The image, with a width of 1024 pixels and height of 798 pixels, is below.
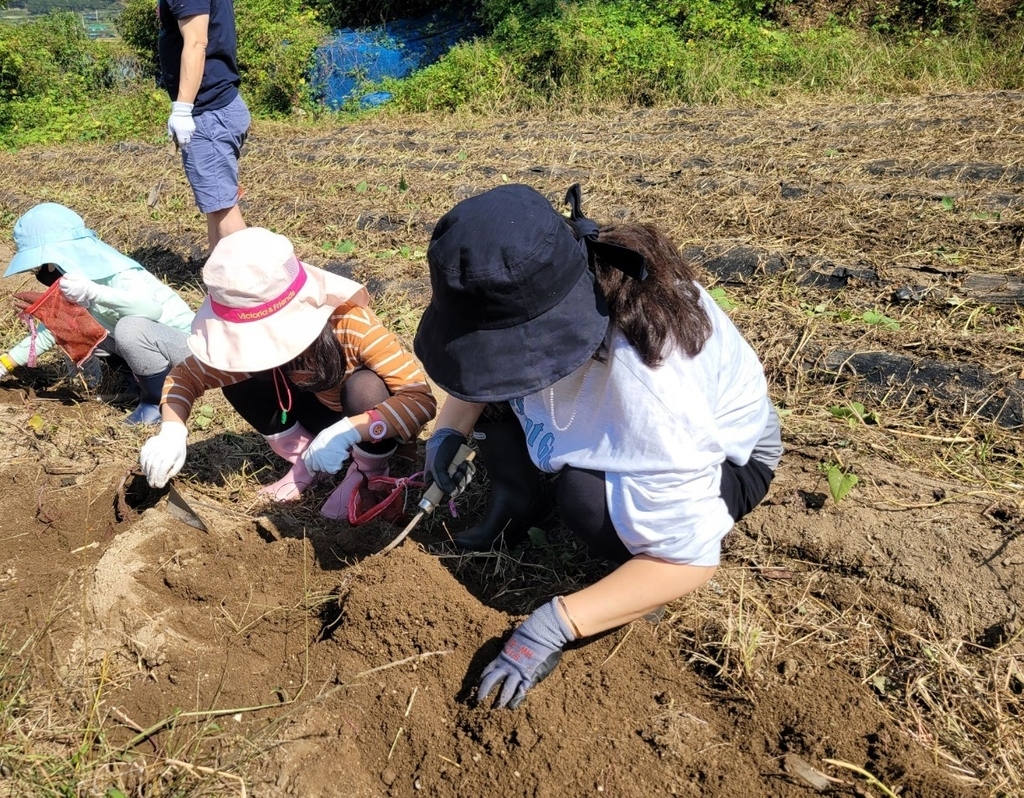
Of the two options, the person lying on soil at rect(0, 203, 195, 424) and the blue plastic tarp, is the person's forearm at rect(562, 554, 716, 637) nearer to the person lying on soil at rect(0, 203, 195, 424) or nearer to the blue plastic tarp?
the person lying on soil at rect(0, 203, 195, 424)

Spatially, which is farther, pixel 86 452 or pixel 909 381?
pixel 86 452

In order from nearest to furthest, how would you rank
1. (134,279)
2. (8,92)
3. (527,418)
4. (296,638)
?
(527,418), (296,638), (134,279), (8,92)

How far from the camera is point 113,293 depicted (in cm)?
307

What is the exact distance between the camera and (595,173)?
5738 millimetres

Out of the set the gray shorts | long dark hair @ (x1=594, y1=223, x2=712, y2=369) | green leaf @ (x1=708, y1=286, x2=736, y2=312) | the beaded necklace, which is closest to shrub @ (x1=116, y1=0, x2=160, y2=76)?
the gray shorts

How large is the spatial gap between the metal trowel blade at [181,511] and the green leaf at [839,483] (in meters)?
1.69

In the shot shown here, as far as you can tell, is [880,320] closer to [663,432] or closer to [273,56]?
[663,432]

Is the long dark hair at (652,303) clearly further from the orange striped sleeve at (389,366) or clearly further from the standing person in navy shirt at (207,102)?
the standing person in navy shirt at (207,102)

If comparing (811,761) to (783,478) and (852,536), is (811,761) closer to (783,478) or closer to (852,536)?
(852,536)

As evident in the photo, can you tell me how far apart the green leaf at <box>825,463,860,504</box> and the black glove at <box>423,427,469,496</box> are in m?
0.92

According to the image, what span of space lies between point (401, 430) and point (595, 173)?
12.8ft

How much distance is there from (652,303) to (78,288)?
236cm

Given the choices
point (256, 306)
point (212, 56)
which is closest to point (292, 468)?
point (256, 306)

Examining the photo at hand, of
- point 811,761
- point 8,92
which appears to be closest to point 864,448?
point 811,761
